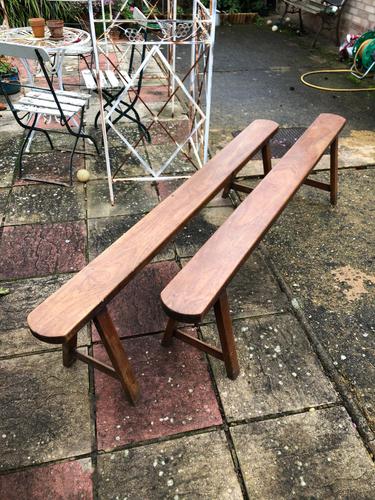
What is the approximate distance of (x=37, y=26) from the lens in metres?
3.66

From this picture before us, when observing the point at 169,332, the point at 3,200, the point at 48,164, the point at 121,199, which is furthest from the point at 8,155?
the point at 169,332

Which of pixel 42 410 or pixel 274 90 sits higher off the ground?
pixel 274 90

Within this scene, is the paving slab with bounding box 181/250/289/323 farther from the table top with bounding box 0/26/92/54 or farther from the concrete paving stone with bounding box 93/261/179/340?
the table top with bounding box 0/26/92/54

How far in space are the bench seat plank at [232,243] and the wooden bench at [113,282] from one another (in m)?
0.23

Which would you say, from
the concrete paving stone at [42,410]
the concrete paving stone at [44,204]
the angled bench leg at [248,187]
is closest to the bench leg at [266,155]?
the angled bench leg at [248,187]

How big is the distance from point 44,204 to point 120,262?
1.79 meters

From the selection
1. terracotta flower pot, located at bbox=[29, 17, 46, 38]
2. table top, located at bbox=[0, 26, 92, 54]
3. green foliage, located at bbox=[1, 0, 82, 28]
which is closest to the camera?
table top, located at bbox=[0, 26, 92, 54]

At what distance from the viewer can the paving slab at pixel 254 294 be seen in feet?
8.12

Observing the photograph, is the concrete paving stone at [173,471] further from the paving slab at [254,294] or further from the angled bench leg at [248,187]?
the angled bench leg at [248,187]

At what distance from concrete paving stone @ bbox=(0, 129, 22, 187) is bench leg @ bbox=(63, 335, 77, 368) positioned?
2.07m

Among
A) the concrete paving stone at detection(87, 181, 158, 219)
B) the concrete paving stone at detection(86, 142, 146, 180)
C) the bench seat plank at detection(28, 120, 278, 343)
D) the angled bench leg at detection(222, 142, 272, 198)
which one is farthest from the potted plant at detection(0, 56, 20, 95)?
the bench seat plank at detection(28, 120, 278, 343)

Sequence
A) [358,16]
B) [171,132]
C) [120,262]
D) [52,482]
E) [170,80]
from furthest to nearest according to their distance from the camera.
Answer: [358,16] < [170,80] < [171,132] < [120,262] < [52,482]

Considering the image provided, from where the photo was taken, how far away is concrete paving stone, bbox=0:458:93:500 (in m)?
1.67

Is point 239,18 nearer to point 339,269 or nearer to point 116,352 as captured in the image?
point 339,269
